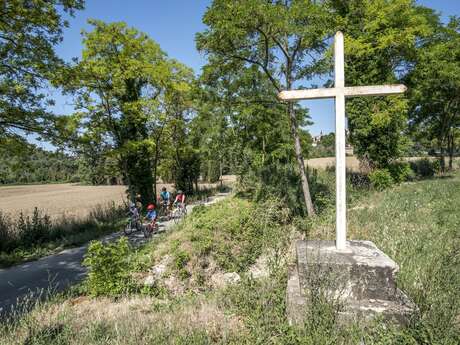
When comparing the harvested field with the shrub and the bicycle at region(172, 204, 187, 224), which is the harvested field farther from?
the bicycle at region(172, 204, 187, 224)

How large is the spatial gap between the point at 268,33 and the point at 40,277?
9432 millimetres

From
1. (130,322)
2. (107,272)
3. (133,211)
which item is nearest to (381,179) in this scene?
(133,211)

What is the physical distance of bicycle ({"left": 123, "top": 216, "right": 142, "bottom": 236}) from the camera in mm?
12445

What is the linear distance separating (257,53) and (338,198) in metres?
7.13

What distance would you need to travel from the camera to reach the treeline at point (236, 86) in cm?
910

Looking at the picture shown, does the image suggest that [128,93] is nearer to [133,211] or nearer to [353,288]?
[133,211]

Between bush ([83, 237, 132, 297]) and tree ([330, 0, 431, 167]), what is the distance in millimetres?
13821

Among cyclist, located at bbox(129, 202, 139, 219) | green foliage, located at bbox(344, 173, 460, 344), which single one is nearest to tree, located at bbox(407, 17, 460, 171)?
green foliage, located at bbox(344, 173, 460, 344)

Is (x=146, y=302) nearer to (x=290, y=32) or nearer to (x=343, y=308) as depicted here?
(x=343, y=308)

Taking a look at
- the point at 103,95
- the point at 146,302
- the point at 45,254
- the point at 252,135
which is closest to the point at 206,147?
the point at 252,135

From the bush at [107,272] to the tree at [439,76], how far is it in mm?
20958

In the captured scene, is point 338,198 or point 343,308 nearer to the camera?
point 343,308

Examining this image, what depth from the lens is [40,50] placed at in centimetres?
962

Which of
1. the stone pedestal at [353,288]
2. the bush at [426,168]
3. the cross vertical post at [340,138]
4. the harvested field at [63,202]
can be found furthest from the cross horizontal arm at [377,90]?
the bush at [426,168]
